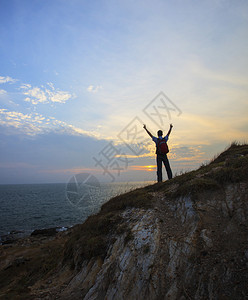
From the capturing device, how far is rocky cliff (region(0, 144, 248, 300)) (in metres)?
5.37

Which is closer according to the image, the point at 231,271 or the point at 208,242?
the point at 231,271

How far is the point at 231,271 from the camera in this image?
16.8ft

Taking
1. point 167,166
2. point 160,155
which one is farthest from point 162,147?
point 167,166

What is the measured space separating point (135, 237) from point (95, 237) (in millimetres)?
2270

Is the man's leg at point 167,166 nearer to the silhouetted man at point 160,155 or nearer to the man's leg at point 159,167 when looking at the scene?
the silhouetted man at point 160,155

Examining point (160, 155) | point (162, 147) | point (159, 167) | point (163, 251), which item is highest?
point (162, 147)

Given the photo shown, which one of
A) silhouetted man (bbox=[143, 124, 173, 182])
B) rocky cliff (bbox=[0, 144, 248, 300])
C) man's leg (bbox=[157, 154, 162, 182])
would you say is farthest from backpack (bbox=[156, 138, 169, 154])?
rocky cliff (bbox=[0, 144, 248, 300])

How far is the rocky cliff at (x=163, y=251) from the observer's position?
211 inches

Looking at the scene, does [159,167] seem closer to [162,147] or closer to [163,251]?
[162,147]

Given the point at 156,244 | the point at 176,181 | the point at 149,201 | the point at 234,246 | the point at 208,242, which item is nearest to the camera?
the point at 234,246

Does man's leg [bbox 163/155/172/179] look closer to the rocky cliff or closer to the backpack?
the backpack

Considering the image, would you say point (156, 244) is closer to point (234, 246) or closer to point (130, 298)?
point (130, 298)

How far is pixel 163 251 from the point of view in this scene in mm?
6496

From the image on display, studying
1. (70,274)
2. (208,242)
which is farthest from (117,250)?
(208,242)
